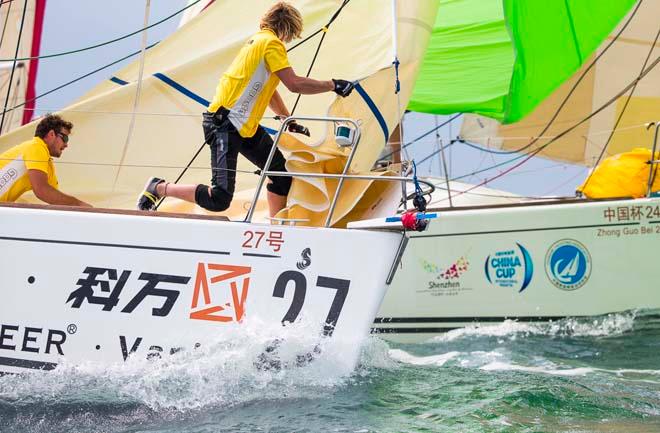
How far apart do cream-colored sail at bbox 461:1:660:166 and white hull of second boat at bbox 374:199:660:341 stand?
3031mm

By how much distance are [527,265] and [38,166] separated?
4.21m

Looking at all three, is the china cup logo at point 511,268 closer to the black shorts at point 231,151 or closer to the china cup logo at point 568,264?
the china cup logo at point 568,264

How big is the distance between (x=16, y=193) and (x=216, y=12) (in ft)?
7.27

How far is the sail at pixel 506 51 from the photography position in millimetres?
8805

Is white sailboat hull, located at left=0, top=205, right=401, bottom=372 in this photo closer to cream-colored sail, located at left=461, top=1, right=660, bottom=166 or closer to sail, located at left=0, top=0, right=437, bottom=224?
sail, located at left=0, top=0, right=437, bottom=224

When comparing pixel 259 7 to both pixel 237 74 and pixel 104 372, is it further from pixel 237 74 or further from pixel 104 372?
pixel 104 372

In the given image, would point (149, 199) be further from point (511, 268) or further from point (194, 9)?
point (511, 268)

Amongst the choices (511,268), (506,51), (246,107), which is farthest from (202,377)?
(506,51)

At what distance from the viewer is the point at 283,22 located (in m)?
5.13

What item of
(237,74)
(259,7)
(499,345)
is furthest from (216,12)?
(499,345)

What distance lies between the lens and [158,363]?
4.55m

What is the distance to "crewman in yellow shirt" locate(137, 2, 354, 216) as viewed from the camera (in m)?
5.02

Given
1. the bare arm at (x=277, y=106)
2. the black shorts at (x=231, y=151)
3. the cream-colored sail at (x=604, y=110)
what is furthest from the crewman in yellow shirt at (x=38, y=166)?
the cream-colored sail at (x=604, y=110)

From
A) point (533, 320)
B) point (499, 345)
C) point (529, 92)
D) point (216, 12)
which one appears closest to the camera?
point (216, 12)
